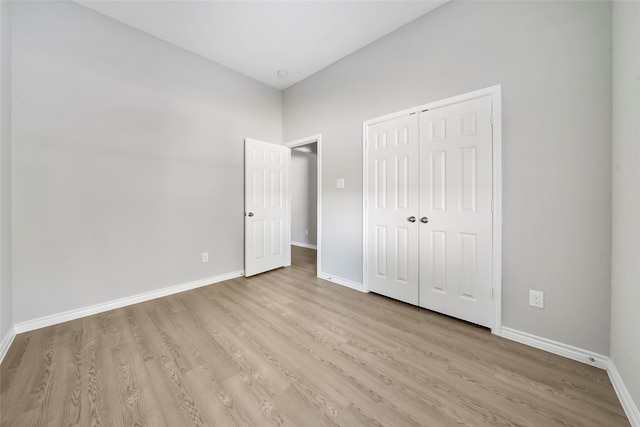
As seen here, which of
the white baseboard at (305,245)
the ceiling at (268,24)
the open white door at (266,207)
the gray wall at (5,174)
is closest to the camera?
the gray wall at (5,174)

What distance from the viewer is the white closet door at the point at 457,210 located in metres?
2.04

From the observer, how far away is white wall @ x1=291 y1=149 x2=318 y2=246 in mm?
5984

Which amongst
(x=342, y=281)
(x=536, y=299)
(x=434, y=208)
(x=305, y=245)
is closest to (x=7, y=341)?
(x=342, y=281)

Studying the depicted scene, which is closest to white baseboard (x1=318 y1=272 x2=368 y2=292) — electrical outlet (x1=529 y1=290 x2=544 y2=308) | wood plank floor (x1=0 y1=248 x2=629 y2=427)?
wood plank floor (x1=0 y1=248 x2=629 y2=427)

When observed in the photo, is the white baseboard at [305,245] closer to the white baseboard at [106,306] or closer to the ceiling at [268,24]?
the white baseboard at [106,306]

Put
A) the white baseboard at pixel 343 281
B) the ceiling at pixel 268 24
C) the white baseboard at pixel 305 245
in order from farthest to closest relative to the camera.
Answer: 1. the white baseboard at pixel 305 245
2. the white baseboard at pixel 343 281
3. the ceiling at pixel 268 24

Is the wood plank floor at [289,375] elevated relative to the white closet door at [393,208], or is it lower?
lower

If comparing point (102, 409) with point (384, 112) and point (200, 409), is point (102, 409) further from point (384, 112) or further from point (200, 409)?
point (384, 112)

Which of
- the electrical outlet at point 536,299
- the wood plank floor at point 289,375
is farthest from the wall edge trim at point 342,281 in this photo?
the electrical outlet at point 536,299

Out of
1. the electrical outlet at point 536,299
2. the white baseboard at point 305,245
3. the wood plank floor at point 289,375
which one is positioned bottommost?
the wood plank floor at point 289,375

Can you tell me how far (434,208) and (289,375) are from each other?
188 cm

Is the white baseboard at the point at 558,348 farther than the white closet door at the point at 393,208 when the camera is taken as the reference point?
No

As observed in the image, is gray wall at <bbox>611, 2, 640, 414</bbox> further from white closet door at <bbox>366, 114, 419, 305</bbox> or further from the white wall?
the white wall

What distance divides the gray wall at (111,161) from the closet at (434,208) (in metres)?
2.04
